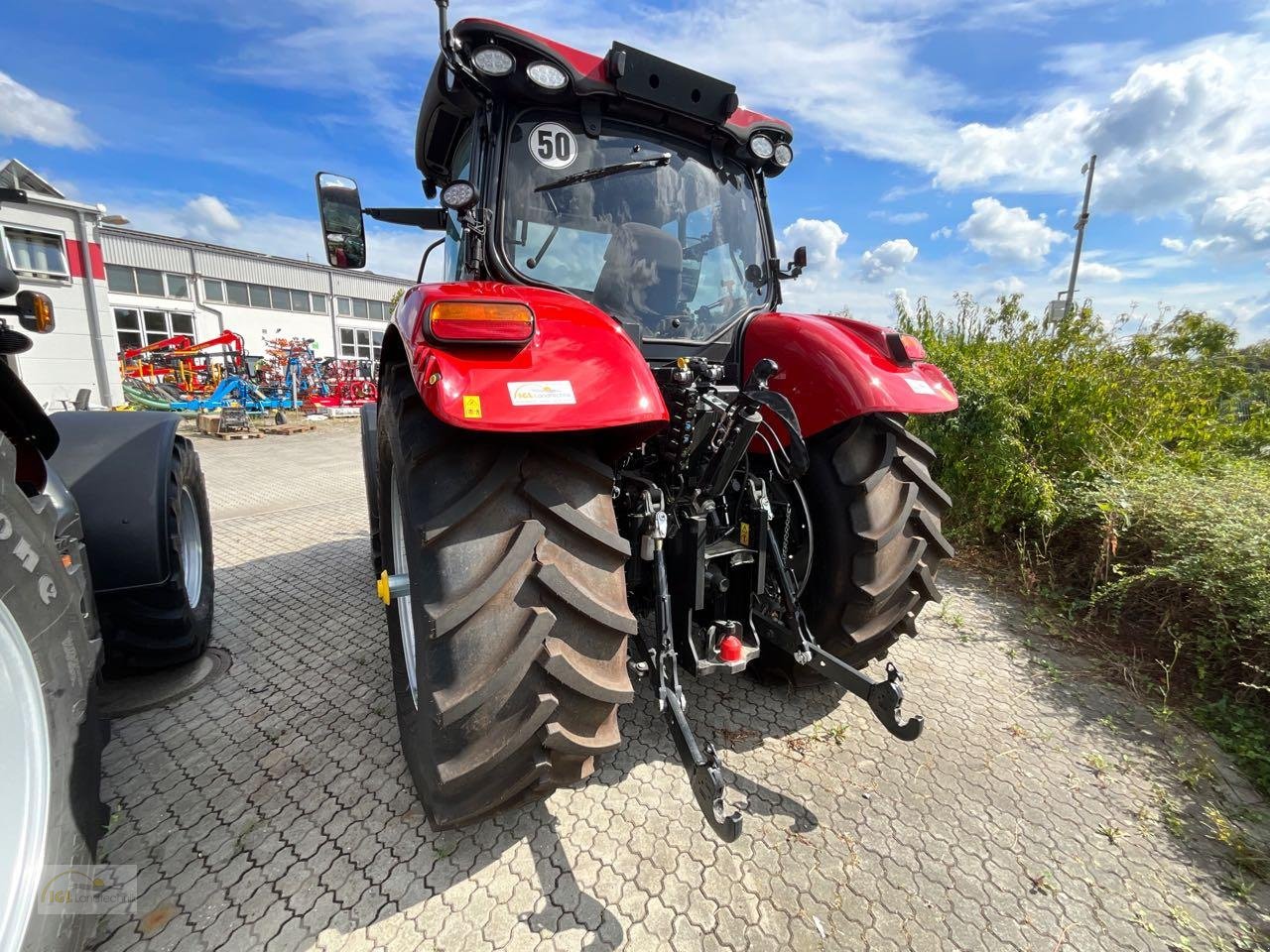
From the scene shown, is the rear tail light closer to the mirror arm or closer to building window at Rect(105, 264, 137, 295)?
the mirror arm

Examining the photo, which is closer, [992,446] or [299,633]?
[299,633]

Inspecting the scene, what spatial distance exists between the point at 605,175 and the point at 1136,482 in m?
3.57

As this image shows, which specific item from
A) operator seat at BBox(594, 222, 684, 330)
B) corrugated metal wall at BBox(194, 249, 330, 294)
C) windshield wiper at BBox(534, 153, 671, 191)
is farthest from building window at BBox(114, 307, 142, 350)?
operator seat at BBox(594, 222, 684, 330)

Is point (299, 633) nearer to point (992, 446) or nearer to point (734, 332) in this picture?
point (734, 332)

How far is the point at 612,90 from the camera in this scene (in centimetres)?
200

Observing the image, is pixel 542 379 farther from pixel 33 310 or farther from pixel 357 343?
pixel 357 343

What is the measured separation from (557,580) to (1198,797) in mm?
2324

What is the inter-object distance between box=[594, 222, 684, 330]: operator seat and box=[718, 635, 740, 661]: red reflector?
3.97 feet

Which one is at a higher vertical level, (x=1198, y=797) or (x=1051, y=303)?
(x=1051, y=303)

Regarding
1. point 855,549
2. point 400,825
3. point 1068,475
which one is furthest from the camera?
point 1068,475

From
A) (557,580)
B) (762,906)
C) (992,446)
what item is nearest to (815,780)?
(762,906)

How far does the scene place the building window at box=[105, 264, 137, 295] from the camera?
712 inches

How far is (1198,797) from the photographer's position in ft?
6.14

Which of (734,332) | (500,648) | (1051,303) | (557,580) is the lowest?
(500,648)
